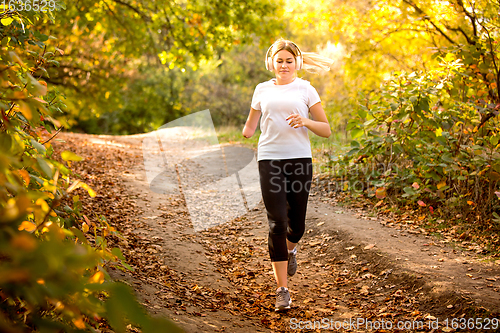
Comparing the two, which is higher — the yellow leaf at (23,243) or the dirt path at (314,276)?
the yellow leaf at (23,243)

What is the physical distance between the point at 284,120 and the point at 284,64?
0.49 metres

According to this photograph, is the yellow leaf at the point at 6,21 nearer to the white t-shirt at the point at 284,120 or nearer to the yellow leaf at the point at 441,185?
the white t-shirt at the point at 284,120

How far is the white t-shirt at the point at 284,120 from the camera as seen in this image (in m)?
3.30

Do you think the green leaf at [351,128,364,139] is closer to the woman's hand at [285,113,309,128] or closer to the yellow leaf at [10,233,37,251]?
the woman's hand at [285,113,309,128]

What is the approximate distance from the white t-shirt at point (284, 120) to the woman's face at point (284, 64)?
8 centimetres

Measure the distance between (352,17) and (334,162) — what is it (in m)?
3.43

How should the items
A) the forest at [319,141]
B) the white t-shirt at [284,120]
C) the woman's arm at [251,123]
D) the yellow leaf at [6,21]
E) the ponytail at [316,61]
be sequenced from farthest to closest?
1. the ponytail at [316,61]
2. the woman's arm at [251,123]
3. the white t-shirt at [284,120]
4. the yellow leaf at [6,21]
5. the forest at [319,141]

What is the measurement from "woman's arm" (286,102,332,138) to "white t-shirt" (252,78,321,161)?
0.07m

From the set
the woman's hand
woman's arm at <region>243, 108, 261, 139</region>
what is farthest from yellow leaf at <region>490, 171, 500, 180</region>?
woman's arm at <region>243, 108, 261, 139</region>

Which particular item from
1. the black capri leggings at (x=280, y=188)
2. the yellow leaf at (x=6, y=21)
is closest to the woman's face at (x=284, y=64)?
the black capri leggings at (x=280, y=188)

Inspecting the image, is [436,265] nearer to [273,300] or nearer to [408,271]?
[408,271]

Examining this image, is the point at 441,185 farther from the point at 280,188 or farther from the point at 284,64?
the point at 284,64

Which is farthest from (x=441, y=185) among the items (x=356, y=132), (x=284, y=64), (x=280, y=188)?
(x=284, y=64)

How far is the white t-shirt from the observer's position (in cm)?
330
